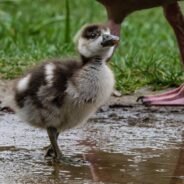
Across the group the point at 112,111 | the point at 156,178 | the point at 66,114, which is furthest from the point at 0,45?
the point at 156,178

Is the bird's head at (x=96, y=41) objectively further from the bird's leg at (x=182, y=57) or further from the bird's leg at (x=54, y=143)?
the bird's leg at (x=182, y=57)

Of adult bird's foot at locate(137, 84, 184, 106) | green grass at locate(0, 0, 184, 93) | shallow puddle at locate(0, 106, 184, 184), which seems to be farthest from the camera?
green grass at locate(0, 0, 184, 93)

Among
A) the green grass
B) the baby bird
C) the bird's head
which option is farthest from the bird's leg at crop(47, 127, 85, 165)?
the green grass

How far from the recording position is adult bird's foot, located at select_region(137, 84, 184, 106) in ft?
21.6

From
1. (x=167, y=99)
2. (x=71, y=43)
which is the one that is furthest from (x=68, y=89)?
(x=71, y=43)

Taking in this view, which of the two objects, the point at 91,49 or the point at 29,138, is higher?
the point at 91,49

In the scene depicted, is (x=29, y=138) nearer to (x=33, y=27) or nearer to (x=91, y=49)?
(x=91, y=49)

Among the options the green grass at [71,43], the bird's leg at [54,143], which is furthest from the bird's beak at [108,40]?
the green grass at [71,43]

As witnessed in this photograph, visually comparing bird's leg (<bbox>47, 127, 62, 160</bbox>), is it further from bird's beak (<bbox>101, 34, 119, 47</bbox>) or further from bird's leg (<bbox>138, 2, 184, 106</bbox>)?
bird's leg (<bbox>138, 2, 184, 106</bbox>)

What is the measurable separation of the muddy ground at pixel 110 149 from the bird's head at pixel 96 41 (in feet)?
2.04

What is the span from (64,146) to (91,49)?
78 cm

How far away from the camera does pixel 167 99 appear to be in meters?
6.71

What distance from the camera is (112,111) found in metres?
6.49

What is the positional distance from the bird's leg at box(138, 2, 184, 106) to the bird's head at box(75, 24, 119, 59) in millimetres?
1708
